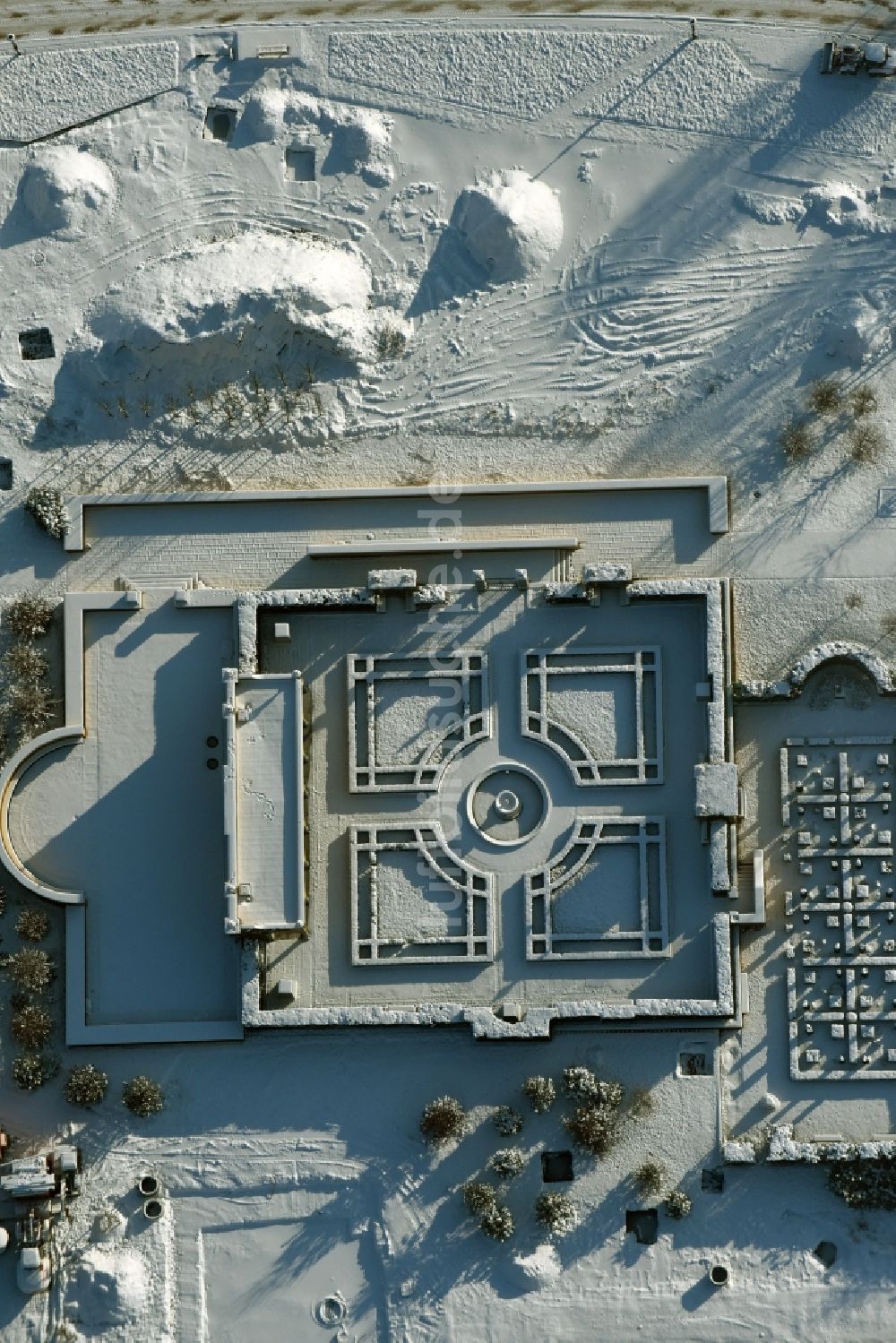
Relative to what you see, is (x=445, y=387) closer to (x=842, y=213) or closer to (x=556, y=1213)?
(x=842, y=213)

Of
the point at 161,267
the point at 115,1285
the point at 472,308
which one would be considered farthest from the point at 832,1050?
the point at 161,267

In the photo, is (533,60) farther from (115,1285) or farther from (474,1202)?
(115,1285)

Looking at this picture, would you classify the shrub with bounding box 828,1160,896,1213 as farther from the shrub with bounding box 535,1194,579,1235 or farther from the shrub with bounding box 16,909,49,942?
the shrub with bounding box 16,909,49,942

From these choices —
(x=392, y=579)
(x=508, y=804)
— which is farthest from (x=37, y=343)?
(x=508, y=804)

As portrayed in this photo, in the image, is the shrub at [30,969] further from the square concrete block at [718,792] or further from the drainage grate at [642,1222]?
the square concrete block at [718,792]

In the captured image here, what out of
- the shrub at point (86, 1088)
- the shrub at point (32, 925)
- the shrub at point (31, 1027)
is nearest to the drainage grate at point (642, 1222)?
the shrub at point (86, 1088)

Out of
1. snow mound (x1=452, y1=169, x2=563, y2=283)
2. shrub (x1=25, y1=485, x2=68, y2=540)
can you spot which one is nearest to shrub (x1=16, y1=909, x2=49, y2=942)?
shrub (x1=25, y1=485, x2=68, y2=540)
